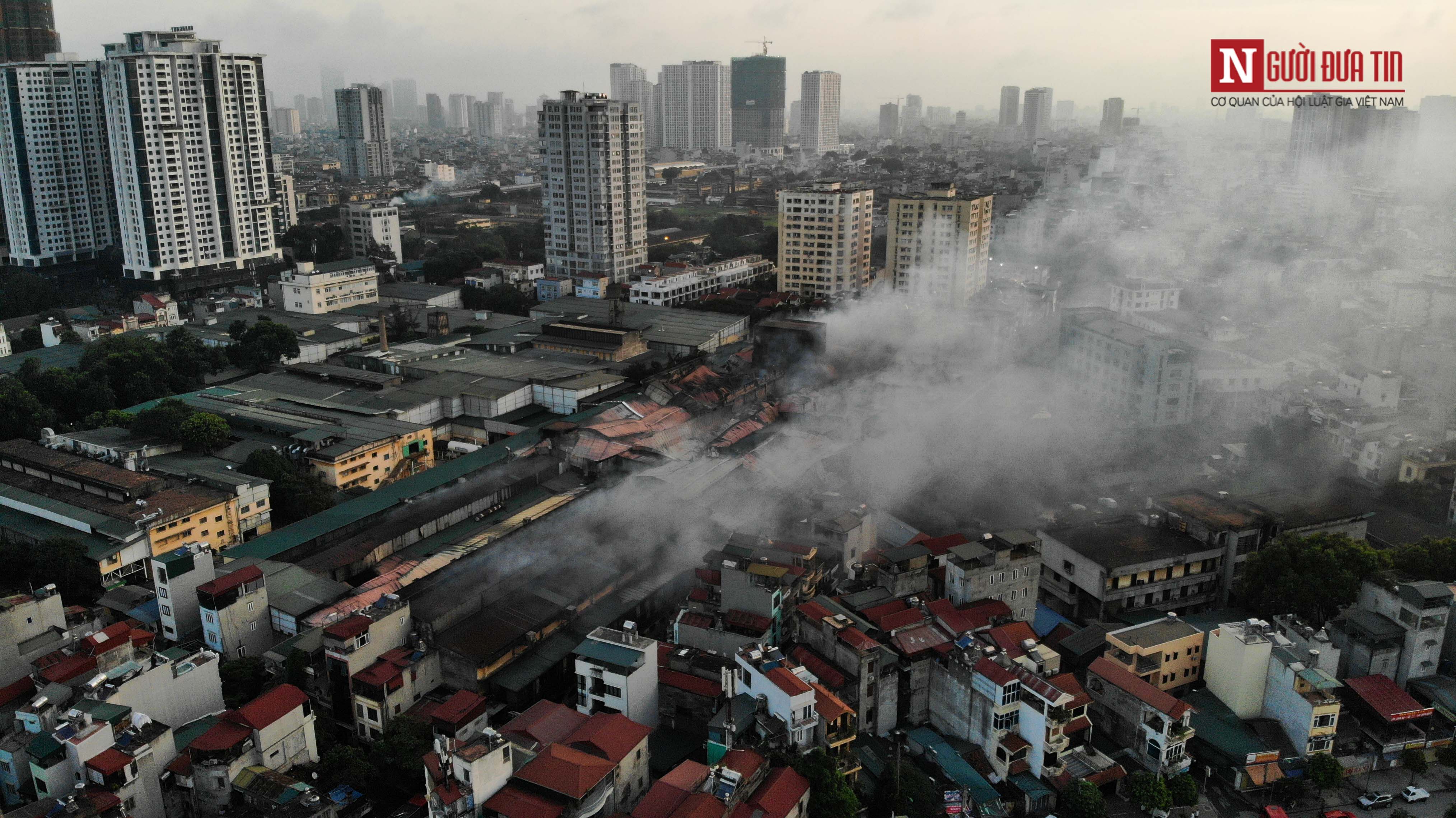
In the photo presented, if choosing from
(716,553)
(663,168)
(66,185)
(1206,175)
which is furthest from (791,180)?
(716,553)

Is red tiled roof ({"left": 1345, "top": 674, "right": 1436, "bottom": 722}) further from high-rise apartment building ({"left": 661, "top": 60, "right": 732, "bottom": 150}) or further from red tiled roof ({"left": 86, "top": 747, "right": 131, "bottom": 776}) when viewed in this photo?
high-rise apartment building ({"left": 661, "top": 60, "right": 732, "bottom": 150})

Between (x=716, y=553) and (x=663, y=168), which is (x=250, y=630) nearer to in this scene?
(x=716, y=553)

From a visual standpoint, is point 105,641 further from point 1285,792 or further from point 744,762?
point 1285,792

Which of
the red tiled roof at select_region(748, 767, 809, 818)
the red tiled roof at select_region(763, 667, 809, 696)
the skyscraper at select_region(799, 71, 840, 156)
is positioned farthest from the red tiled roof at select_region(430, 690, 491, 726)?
the skyscraper at select_region(799, 71, 840, 156)

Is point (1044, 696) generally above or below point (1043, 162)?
below

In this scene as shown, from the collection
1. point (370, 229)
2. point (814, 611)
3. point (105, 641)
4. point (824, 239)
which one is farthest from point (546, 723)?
point (370, 229)

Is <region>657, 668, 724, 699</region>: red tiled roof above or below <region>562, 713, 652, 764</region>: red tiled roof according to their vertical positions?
below
